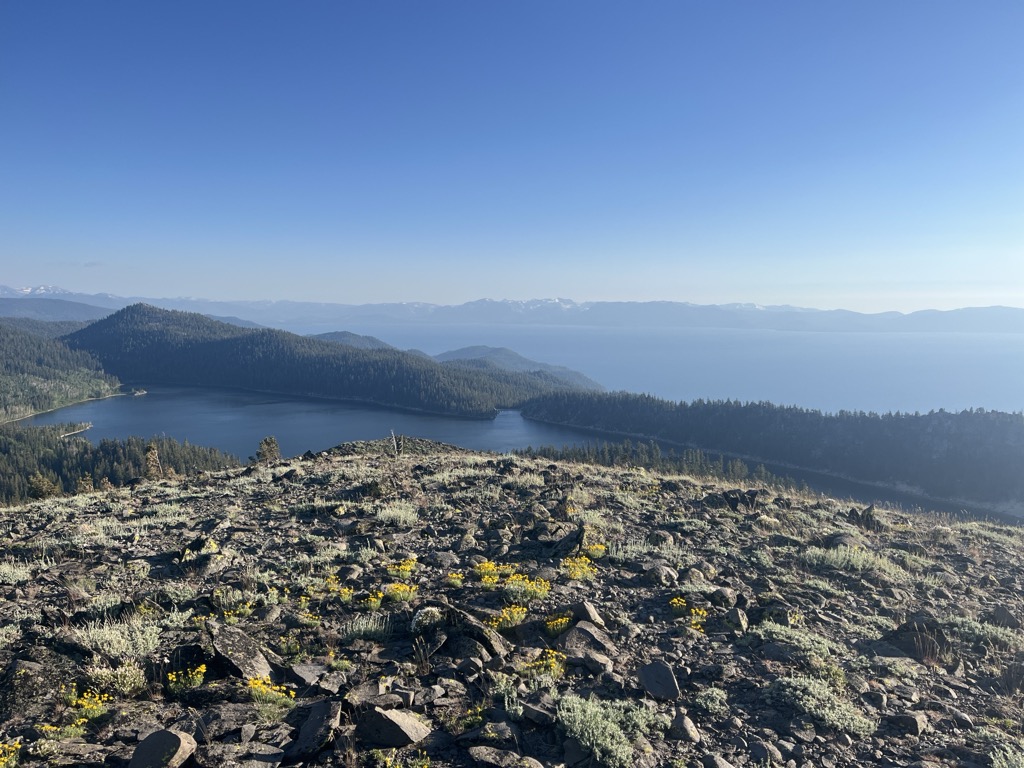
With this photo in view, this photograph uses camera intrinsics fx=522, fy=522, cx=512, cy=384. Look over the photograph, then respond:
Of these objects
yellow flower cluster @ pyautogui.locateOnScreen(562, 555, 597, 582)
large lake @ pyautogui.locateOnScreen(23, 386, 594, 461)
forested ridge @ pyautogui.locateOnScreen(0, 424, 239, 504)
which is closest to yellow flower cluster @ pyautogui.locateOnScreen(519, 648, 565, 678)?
yellow flower cluster @ pyautogui.locateOnScreen(562, 555, 597, 582)

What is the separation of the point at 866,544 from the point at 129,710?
1693 centimetres

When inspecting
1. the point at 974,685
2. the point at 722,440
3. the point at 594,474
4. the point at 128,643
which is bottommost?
the point at 722,440

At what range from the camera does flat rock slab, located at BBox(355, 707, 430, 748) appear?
5422mm

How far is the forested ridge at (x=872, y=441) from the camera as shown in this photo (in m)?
133

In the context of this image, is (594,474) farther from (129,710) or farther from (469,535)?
(129,710)

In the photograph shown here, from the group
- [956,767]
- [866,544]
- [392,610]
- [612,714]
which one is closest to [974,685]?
[956,767]

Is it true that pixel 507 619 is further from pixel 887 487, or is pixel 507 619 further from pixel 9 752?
pixel 887 487

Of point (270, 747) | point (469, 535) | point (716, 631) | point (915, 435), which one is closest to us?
point (270, 747)

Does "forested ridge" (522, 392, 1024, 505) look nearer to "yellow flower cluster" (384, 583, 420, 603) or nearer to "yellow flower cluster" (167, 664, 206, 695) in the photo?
"yellow flower cluster" (384, 583, 420, 603)

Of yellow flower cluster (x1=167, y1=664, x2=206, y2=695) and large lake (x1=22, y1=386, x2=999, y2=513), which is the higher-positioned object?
yellow flower cluster (x1=167, y1=664, x2=206, y2=695)

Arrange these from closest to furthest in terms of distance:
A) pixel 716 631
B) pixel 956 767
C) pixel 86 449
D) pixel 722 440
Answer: pixel 956 767 < pixel 716 631 < pixel 86 449 < pixel 722 440

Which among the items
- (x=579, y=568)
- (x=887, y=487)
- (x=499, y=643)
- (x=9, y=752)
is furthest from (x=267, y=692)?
(x=887, y=487)

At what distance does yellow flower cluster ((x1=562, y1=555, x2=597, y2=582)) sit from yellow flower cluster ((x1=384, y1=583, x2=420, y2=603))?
129 inches

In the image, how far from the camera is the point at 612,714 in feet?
19.8
